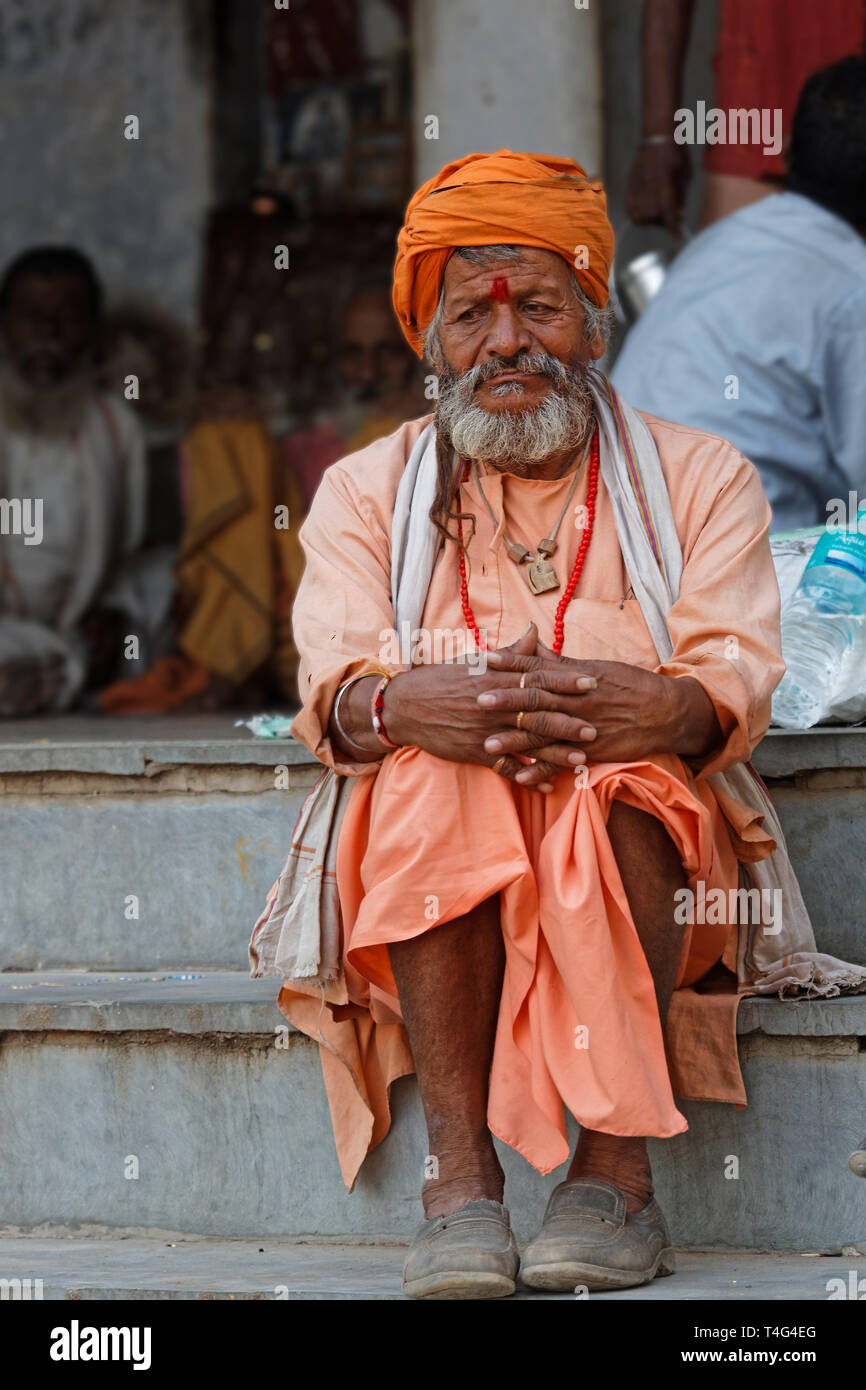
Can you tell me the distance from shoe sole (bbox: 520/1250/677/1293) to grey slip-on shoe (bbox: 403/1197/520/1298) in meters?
0.03

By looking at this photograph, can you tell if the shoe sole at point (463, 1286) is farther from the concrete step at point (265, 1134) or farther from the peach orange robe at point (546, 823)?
the concrete step at point (265, 1134)

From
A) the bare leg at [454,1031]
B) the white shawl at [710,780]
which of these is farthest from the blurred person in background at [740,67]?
the bare leg at [454,1031]

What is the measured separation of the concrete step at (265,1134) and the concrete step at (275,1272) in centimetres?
5

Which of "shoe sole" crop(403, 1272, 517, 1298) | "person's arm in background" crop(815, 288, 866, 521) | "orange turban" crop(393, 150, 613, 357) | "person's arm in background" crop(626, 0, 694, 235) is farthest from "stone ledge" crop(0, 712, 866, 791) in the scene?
"person's arm in background" crop(626, 0, 694, 235)

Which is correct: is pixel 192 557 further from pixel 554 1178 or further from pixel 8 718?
pixel 554 1178

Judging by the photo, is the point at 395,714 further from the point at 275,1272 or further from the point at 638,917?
the point at 275,1272

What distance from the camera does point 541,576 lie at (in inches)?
114

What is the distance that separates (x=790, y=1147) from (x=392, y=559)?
1136 millimetres

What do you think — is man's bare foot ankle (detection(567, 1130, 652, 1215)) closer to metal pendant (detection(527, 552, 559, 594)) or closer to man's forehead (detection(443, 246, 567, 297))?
metal pendant (detection(527, 552, 559, 594))

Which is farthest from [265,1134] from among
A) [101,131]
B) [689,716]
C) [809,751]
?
[101,131]

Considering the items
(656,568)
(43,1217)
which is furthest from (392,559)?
(43,1217)

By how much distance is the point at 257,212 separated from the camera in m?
8.08

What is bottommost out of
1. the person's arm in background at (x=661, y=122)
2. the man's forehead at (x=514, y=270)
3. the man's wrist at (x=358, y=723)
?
the man's wrist at (x=358, y=723)

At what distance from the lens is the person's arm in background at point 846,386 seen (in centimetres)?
438
